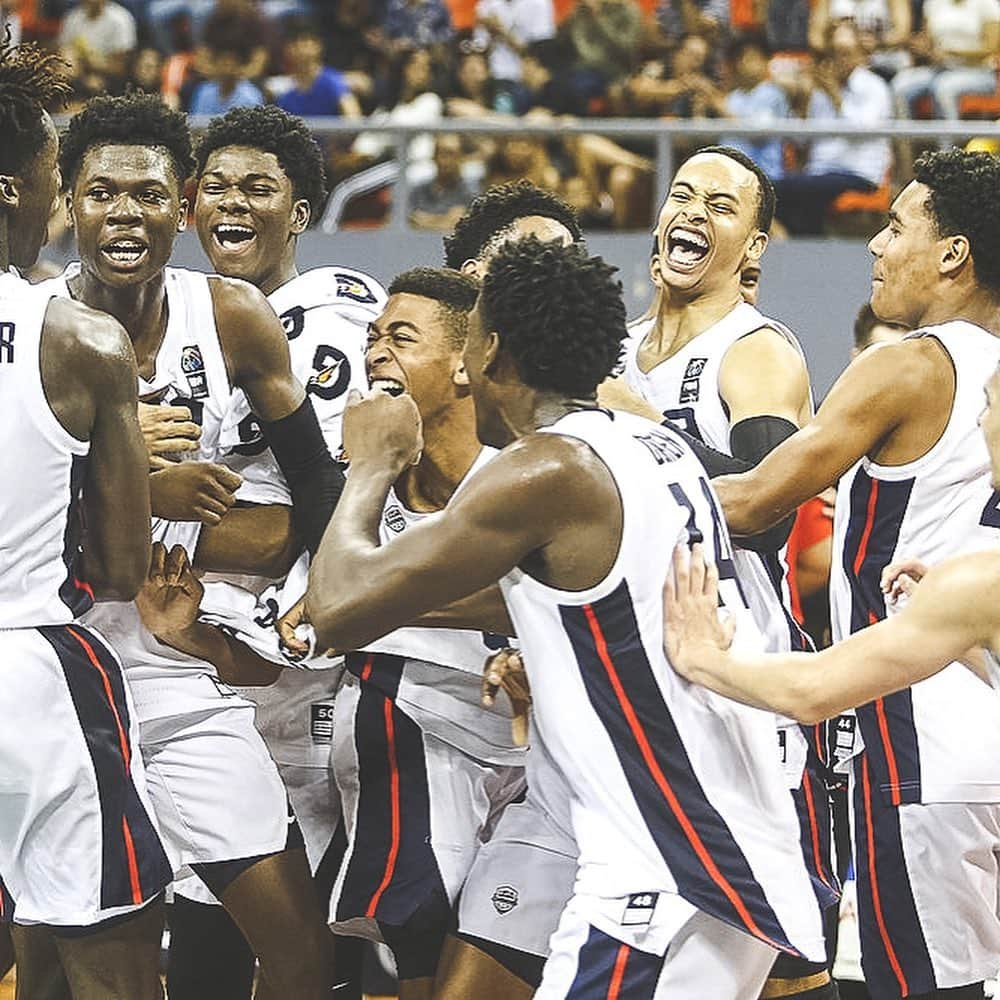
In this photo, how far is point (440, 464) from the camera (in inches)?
157

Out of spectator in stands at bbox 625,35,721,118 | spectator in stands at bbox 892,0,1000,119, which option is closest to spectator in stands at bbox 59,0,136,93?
spectator in stands at bbox 625,35,721,118

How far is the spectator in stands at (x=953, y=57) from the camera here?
31.8 ft

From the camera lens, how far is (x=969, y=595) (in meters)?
2.84


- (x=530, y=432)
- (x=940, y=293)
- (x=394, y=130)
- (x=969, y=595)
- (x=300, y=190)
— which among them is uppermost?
(x=394, y=130)

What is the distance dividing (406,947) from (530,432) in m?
1.41

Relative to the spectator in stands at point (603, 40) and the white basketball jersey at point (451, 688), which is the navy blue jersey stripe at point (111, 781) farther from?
the spectator in stands at point (603, 40)

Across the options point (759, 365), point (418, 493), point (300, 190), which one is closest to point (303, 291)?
point (300, 190)

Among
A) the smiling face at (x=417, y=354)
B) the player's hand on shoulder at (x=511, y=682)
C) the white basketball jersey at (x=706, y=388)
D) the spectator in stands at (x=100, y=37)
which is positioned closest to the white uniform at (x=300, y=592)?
the smiling face at (x=417, y=354)

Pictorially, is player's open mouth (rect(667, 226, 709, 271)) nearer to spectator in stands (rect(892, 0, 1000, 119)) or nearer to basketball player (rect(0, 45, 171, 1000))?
basketball player (rect(0, 45, 171, 1000))

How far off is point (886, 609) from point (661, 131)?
528 centimetres

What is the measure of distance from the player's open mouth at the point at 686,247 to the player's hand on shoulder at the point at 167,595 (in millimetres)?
1500

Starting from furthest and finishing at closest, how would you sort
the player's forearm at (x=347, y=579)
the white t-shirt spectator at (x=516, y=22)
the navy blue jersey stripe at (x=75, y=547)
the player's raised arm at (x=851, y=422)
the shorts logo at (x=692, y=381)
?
the white t-shirt spectator at (x=516, y=22), the shorts logo at (x=692, y=381), the player's raised arm at (x=851, y=422), the navy blue jersey stripe at (x=75, y=547), the player's forearm at (x=347, y=579)

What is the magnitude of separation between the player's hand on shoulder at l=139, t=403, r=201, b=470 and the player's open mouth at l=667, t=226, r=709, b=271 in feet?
4.55

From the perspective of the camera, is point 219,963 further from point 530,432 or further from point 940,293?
point 940,293
